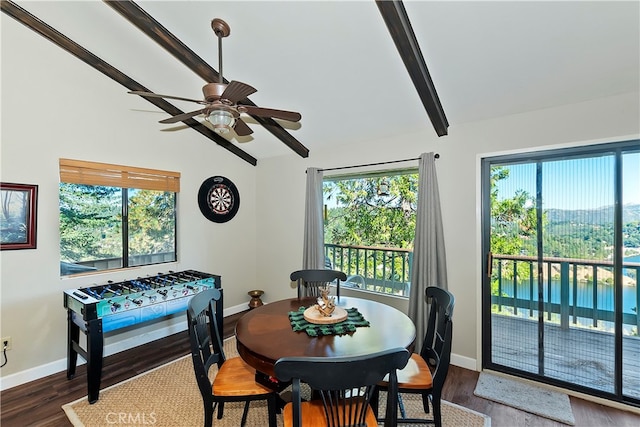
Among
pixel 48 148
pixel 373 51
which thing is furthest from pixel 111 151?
pixel 373 51

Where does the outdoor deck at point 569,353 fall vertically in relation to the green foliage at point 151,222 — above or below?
below

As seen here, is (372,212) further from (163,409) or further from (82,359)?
(82,359)

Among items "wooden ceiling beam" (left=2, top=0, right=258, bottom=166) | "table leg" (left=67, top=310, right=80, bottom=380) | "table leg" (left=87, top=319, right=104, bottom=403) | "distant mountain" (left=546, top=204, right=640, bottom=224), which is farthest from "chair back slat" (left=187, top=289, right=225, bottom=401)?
"distant mountain" (left=546, top=204, right=640, bottom=224)

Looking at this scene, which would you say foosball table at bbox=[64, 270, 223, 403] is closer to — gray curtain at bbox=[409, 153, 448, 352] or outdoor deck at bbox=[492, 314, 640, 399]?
gray curtain at bbox=[409, 153, 448, 352]

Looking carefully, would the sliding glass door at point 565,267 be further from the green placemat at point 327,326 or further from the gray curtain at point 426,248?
the green placemat at point 327,326

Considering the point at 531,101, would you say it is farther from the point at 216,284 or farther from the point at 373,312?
the point at 216,284

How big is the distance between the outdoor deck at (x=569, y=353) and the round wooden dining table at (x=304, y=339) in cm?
151

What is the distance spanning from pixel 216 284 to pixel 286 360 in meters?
2.39

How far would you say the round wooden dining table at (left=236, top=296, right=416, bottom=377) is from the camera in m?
1.62

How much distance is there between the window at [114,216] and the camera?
3.09 m

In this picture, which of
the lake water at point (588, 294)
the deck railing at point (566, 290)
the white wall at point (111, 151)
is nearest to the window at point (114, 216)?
the white wall at point (111, 151)

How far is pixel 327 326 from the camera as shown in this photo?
194 cm

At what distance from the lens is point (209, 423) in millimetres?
1812

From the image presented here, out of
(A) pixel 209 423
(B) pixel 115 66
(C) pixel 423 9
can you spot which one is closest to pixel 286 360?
(A) pixel 209 423
